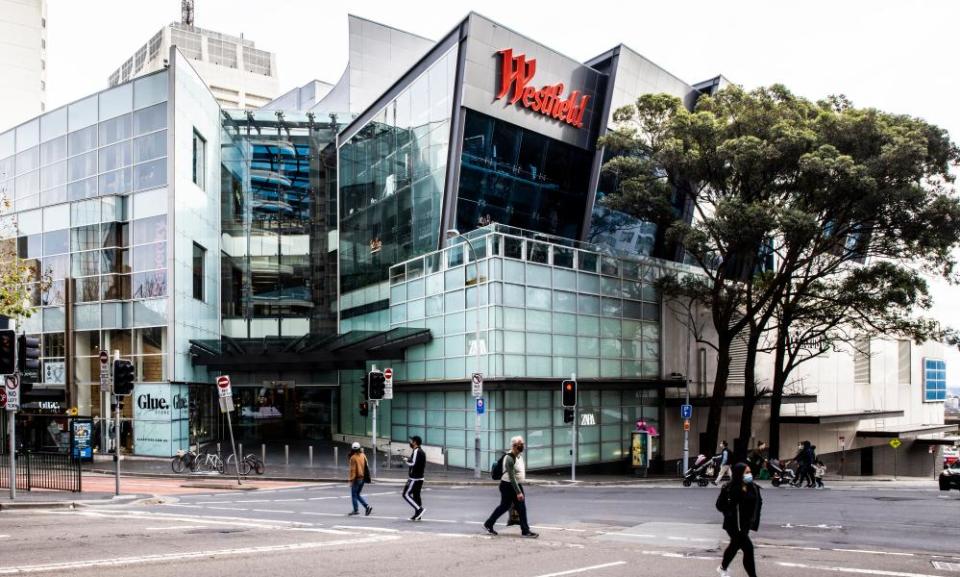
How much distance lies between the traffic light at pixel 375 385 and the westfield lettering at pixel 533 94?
1569cm

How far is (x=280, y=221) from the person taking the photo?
53656 mm

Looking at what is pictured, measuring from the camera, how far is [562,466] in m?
38.3

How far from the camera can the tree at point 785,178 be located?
3488cm

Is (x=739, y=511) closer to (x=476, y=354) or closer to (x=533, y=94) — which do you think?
(x=476, y=354)

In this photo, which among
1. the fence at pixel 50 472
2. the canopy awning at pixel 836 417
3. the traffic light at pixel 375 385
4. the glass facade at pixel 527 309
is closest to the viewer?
the fence at pixel 50 472

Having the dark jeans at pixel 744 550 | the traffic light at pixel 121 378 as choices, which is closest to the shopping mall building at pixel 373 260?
the traffic light at pixel 121 378

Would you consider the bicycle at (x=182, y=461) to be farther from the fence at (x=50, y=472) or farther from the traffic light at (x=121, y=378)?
the traffic light at (x=121, y=378)

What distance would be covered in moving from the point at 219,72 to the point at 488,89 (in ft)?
384

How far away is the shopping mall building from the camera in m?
38.3

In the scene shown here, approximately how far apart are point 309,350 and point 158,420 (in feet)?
26.6

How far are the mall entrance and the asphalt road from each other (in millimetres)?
27422

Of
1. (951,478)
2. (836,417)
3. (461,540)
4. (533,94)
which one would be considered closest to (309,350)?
(533,94)

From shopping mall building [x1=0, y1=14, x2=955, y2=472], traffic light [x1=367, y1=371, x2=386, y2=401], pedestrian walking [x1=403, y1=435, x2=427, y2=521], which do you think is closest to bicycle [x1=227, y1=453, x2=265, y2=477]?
traffic light [x1=367, y1=371, x2=386, y2=401]

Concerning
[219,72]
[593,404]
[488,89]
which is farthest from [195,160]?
[219,72]
